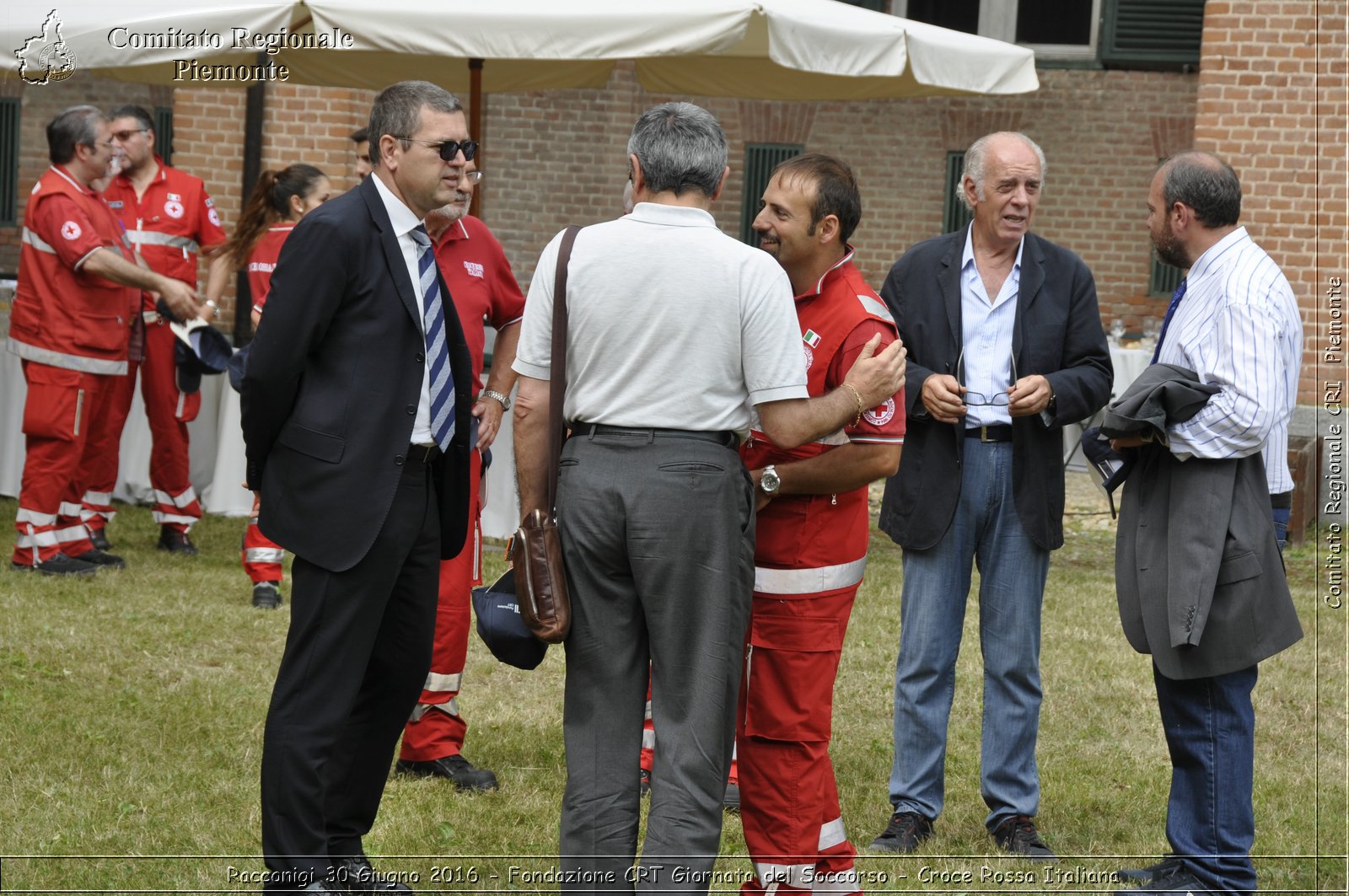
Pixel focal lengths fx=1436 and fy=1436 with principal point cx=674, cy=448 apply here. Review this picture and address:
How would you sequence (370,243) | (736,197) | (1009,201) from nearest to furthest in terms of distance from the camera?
(370,243), (1009,201), (736,197)

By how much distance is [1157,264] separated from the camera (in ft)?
45.1

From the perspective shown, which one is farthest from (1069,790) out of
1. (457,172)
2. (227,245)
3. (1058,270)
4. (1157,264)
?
(1157,264)

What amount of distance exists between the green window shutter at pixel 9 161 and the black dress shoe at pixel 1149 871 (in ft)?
50.4

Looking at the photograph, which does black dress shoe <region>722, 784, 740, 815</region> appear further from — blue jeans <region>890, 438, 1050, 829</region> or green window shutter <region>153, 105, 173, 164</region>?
green window shutter <region>153, 105, 173, 164</region>

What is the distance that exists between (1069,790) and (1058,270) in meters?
1.84

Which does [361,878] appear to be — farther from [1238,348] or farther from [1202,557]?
[1238,348]

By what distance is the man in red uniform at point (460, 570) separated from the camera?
4.79 meters

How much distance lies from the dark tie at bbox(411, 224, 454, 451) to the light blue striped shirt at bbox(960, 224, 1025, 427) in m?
1.67

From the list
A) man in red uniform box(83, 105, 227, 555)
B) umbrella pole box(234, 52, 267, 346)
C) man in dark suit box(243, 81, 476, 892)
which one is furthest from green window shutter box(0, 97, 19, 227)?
man in dark suit box(243, 81, 476, 892)

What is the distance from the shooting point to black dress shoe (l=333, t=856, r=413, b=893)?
3789mm

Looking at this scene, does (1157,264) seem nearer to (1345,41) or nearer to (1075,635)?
(1345,41)

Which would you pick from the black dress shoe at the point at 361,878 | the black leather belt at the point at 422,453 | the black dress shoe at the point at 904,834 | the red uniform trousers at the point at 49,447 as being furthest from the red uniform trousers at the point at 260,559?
the black dress shoe at the point at 904,834

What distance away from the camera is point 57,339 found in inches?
297

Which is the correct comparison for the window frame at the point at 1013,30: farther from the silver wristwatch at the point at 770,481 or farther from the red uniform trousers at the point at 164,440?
the silver wristwatch at the point at 770,481
